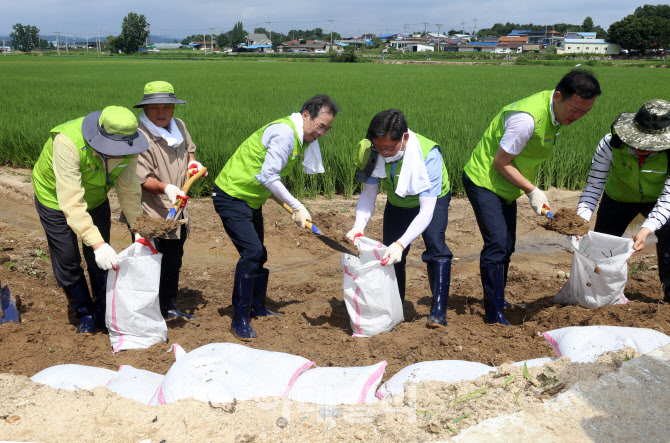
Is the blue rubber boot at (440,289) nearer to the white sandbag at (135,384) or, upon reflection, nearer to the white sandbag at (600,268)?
the white sandbag at (600,268)

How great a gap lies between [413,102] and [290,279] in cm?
879

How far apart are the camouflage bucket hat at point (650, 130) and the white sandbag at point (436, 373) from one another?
1.52m

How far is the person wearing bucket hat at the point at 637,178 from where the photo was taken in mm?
2852

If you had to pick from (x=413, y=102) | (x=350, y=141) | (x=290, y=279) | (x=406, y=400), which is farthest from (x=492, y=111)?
(x=406, y=400)

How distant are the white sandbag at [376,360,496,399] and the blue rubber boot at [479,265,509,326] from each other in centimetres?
103

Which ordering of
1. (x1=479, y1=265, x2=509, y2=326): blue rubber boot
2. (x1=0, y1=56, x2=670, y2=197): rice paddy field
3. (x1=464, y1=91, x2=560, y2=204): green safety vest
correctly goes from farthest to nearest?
(x1=0, y1=56, x2=670, y2=197): rice paddy field, (x1=479, y1=265, x2=509, y2=326): blue rubber boot, (x1=464, y1=91, x2=560, y2=204): green safety vest

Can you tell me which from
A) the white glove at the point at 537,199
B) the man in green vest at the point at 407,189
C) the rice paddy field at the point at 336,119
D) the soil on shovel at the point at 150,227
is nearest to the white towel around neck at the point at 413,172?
the man in green vest at the point at 407,189

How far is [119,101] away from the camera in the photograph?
12.2 meters

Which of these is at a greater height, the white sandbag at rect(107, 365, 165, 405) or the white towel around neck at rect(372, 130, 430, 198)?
the white towel around neck at rect(372, 130, 430, 198)

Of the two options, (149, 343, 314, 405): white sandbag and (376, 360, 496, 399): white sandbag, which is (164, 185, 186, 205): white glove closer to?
(149, 343, 314, 405): white sandbag

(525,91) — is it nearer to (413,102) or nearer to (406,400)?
(413,102)

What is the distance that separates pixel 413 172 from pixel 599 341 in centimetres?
116

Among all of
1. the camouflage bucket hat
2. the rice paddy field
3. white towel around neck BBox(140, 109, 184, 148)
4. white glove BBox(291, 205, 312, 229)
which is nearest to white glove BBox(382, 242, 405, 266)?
white glove BBox(291, 205, 312, 229)

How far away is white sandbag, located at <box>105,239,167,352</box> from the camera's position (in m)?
2.81
